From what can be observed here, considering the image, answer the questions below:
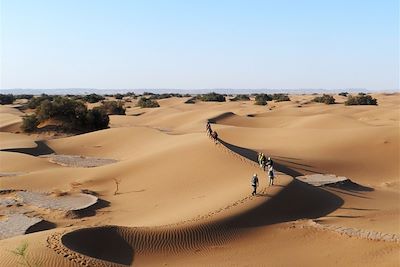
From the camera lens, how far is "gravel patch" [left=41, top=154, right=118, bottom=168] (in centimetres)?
2269

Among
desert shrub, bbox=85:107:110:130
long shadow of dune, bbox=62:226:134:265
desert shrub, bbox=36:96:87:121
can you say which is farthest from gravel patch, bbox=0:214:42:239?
desert shrub, bbox=85:107:110:130

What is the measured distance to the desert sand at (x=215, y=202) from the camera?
386 inches

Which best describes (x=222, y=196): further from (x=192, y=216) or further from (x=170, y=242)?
(x=170, y=242)

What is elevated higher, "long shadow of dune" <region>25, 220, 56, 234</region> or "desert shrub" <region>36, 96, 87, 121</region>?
"desert shrub" <region>36, 96, 87, 121</region>

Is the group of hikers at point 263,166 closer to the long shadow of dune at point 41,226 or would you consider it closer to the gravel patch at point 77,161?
the long shadow of dune at point 41,226

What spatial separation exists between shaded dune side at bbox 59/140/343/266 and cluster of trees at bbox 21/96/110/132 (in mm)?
24722

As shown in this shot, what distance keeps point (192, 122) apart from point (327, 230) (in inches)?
1233

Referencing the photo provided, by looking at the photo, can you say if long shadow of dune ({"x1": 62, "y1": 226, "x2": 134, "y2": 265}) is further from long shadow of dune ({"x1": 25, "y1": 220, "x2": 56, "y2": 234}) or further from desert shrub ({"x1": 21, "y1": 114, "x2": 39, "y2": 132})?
desert shrub ({"x1": 21, "y1": 114, "x2": 39, "y2": 132})

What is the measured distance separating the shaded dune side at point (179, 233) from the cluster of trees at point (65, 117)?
2472 centimetres

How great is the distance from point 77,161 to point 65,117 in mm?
13102

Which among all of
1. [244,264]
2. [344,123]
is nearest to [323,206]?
[244,264]

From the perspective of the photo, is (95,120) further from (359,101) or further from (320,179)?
(359,101)

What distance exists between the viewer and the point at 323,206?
44.9 feet

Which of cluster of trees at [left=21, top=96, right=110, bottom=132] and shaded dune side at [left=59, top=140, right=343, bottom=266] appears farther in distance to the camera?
cluster of trees at [left=21, top=96, right=110, bottom=132]
